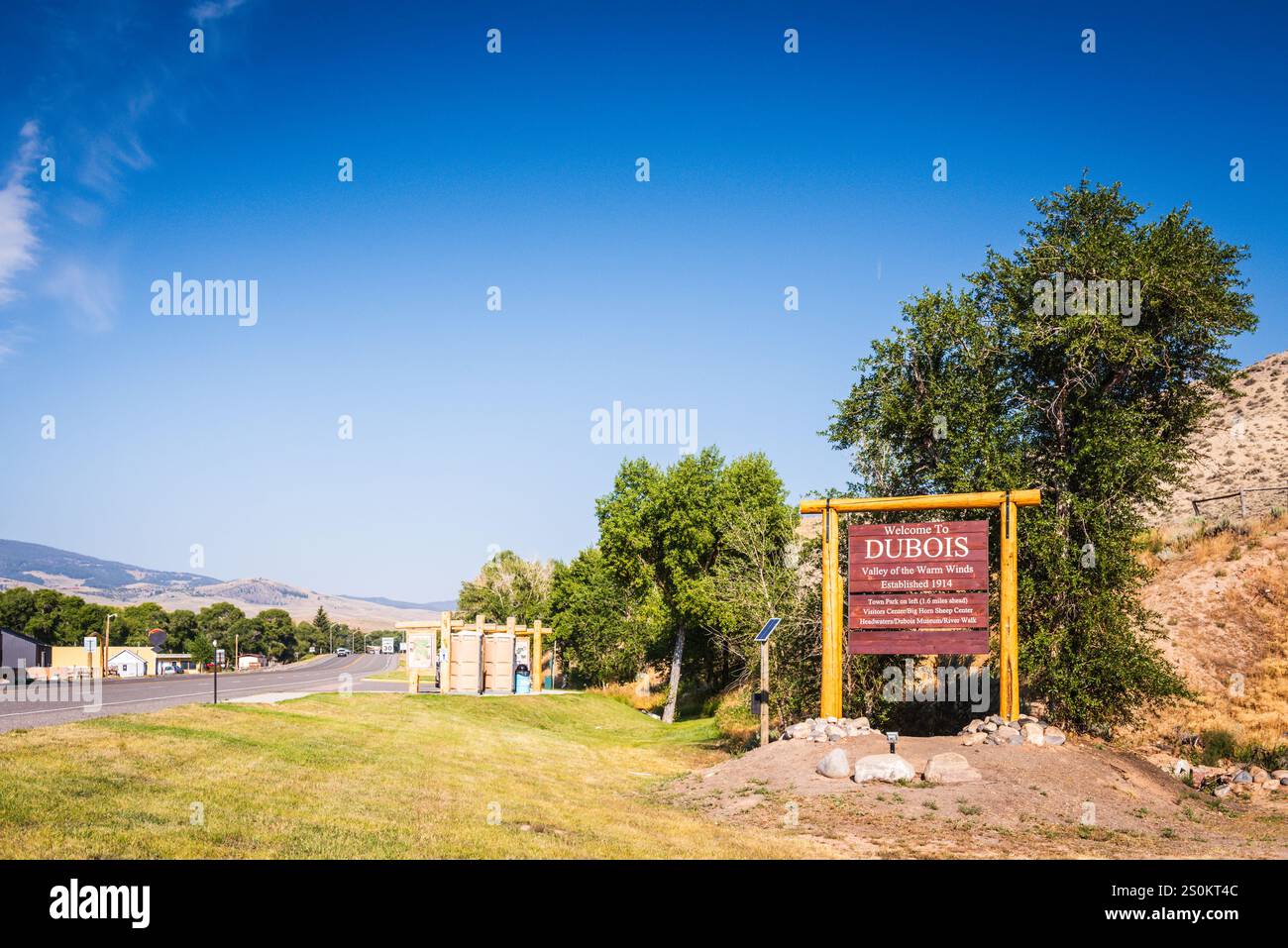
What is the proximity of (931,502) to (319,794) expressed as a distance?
14163 mm

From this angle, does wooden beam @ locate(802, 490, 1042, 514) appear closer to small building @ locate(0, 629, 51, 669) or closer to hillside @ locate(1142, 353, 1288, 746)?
hillside @ locate(1142, 353, 1288, 746)

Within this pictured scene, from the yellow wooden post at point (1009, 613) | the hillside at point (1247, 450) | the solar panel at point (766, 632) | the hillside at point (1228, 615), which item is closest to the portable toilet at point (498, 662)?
the solar panel at point (766, 632)

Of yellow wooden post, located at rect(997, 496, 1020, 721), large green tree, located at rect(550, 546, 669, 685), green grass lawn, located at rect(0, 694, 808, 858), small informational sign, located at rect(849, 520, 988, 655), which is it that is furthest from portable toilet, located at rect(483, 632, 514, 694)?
yellow wooden post, located at rect(997, 496, 1020, 721)

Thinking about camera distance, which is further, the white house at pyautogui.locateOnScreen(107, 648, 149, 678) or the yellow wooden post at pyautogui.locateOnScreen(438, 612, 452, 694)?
the white house at pyautogui.locateOnScreen(107, 648, 149, 678)

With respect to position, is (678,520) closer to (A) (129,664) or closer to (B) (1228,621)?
(B) (1228,621)

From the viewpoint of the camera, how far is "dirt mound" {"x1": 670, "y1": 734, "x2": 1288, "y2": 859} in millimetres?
12195

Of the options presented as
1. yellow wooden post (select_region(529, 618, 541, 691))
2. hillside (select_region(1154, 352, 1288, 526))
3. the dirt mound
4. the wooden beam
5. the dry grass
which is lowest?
yellow wooden post (select_region(529, 618, 541, 691))

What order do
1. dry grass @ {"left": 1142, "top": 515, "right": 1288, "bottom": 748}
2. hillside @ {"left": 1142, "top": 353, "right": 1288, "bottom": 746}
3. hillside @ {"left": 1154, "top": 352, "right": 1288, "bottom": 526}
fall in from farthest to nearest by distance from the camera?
hillside @ {"left": 1154, "top": 352, "right": 1288, "bottom": 526} < hillside @ {"left": 1142, "top": 353, "right": 1288, "bottom": 746} < dry grass @ {"left": 1142, "top": 515, "right": 1288, "bottom": 748}

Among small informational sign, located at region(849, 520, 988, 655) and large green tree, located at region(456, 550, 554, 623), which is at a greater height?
small informational sign, located at region(849, 520, 988, 655)

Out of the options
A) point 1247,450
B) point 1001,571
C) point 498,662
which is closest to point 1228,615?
point 1001,571

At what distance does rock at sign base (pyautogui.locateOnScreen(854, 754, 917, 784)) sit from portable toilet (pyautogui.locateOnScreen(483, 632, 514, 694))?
26.3 metres

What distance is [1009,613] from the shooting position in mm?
19312

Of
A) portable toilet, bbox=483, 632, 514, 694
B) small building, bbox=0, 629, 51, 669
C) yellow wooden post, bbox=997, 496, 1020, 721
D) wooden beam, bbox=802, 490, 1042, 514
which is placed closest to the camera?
yellow wooden post, bbox=997, 496, 1020, 721

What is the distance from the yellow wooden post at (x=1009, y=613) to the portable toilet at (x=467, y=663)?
25.0 m
